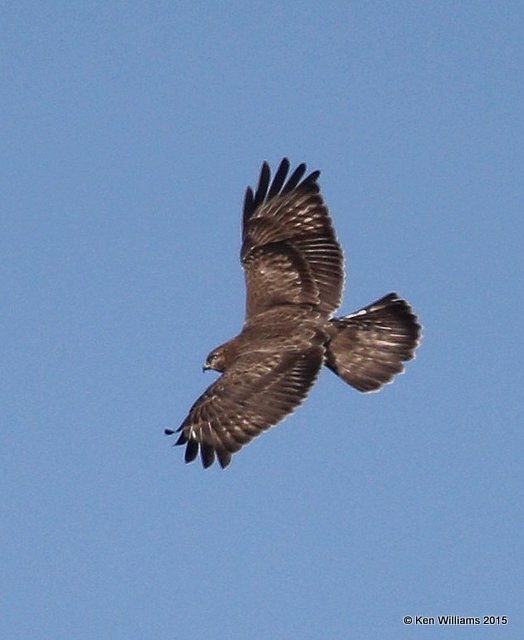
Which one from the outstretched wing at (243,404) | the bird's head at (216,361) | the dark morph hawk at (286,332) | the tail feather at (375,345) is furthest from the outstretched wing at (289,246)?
the outstretched wing at (243,404)

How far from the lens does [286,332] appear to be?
16000mm

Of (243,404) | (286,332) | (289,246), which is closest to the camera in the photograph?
(243,404)

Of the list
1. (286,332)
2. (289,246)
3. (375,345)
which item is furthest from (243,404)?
(289,246)

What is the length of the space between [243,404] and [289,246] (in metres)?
2.62

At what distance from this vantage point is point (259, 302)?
1678cm

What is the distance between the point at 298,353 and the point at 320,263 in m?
1.49

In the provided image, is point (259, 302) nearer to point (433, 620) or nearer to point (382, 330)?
point (382, 330)

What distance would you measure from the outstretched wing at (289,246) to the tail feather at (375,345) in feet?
1.24

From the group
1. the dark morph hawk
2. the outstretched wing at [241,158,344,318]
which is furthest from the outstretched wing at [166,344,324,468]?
the outstretched wing at [241,158,344,318]

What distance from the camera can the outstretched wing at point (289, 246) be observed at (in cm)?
1666

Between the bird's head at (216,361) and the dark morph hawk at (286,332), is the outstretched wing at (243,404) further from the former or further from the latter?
the bird's head at (216,361)

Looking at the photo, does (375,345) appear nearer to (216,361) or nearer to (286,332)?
(286,332)

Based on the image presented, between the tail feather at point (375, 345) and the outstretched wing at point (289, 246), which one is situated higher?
the outstretched wing at point (289, 246)

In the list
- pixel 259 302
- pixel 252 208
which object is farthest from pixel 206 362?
pixel 252 208
